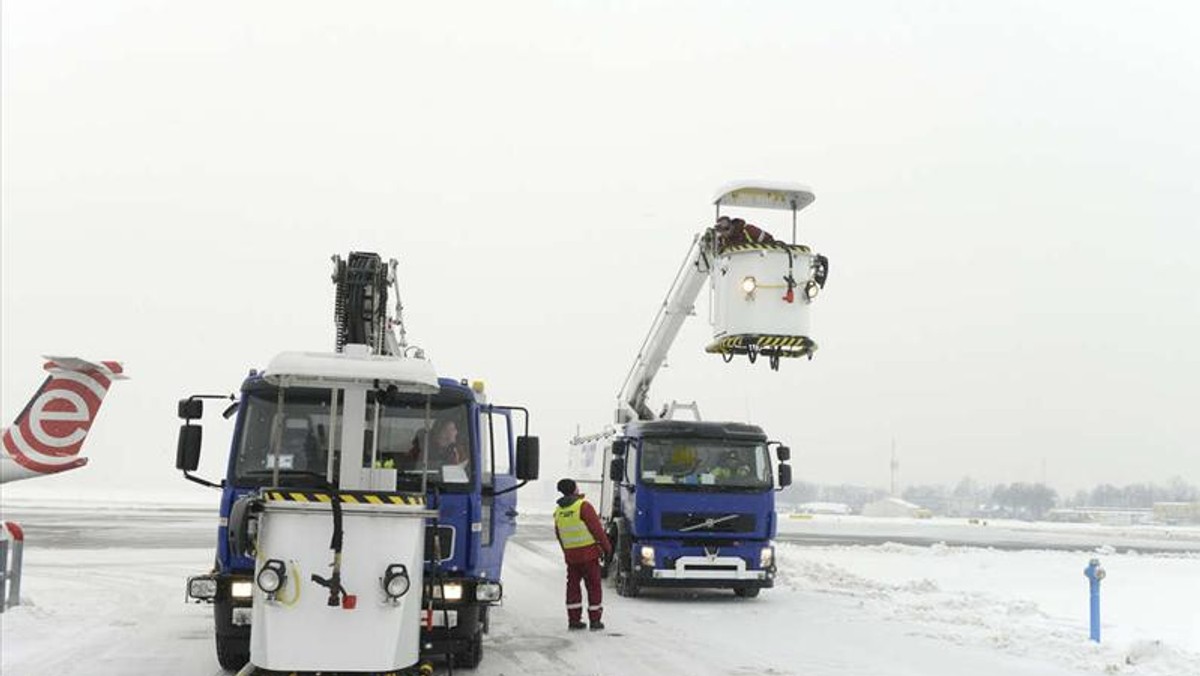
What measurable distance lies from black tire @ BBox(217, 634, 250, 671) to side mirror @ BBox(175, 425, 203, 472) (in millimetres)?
1327

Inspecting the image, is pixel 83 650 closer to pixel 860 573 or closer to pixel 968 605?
pixel 968 605

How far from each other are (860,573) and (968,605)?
258 inches

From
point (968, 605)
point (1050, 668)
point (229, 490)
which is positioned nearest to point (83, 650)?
point (229, 490)

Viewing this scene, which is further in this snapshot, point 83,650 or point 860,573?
point 860,573

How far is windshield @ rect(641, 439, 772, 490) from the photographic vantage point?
46.2 feet

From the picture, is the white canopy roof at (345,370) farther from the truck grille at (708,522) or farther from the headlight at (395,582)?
the truck grille at (708,522)

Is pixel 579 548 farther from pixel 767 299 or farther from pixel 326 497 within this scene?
pixel 326 497

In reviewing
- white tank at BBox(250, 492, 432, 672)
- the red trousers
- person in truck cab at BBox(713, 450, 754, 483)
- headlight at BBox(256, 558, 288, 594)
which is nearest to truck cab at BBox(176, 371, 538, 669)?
white tank at BBox(250, 492, 432, 672)

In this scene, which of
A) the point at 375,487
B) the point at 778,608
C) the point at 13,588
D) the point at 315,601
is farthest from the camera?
the point at 778,608

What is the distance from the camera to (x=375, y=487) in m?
6.47

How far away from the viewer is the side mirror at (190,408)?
7695 millimetres

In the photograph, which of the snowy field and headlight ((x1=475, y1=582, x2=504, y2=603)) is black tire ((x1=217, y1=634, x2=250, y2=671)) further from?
headlight ((x1=475, y1=582, x2=504, y2=603))

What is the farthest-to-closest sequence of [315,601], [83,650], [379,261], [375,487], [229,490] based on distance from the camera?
[83,650] → [379,261] → [229,490] → [375,487] → [315,601]

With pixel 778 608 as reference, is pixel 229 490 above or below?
above
